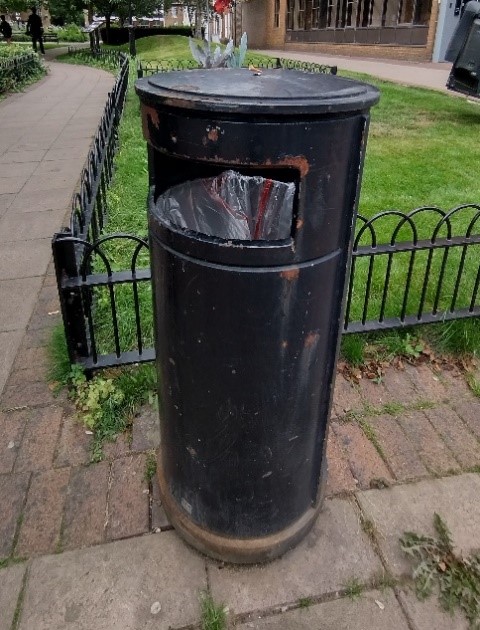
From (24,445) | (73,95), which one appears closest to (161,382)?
(24,445)

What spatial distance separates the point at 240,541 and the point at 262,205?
1268mm

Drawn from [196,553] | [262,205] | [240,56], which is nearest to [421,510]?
[196,553]

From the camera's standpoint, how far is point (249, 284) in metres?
1.56

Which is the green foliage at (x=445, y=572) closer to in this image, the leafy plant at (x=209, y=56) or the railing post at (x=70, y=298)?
the railing post at (x=70, y=298)

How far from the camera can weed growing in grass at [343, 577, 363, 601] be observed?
2031mm

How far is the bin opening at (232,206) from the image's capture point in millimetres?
1595

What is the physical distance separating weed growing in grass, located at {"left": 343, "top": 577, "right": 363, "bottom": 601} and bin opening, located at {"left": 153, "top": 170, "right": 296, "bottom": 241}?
134 centimetres

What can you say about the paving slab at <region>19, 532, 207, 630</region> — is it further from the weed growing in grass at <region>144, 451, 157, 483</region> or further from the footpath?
the weed growing in grass at <region>144, 451, 157, 483</region>

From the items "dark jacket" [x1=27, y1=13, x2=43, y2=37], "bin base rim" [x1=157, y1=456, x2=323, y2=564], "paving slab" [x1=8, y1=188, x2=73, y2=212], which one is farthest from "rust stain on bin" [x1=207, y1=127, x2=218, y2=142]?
"dark jacket" [x1=27, y1=13, x2=43, y2=37]

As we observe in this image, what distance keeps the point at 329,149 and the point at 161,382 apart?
1.01 meters

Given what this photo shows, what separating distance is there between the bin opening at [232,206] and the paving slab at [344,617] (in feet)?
4.42

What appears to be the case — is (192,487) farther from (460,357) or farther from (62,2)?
(62,2)

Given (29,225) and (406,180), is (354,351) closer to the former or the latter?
(29,225)

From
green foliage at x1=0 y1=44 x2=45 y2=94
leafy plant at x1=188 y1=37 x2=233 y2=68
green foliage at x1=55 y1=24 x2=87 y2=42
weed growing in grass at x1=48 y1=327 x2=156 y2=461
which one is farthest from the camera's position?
green foliage at x1=55 y1=24 x2=87 y2=42
